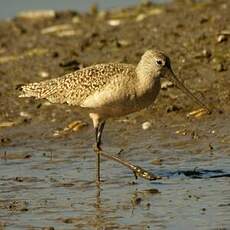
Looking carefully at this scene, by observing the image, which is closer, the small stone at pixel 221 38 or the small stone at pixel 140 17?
the small stone at pixel 221 38

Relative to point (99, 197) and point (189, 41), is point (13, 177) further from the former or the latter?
point (189, 41)

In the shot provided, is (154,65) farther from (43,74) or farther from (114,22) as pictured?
(114,22)

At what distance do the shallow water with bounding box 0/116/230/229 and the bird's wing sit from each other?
683 mm

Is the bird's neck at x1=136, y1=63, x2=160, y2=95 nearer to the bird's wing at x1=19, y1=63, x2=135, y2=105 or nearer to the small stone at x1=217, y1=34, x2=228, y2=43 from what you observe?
the bird's wing at x1=19, y1=63, x2=135, y2=105

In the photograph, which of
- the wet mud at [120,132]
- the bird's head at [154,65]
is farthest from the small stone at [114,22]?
the bird's head at [154,65]

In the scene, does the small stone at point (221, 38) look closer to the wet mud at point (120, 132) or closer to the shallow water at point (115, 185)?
the wet mud at point (120, 132)

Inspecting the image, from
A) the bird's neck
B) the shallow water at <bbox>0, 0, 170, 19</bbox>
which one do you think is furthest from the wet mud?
the shallow water at <bbox>0, 0, 170, 19</bbox>

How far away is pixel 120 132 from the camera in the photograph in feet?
41.5

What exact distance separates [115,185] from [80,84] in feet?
5.01

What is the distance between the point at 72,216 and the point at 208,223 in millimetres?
1298

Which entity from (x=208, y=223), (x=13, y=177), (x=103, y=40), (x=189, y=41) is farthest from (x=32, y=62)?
(x=208, y=223)

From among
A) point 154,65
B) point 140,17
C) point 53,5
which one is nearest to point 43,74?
point 140,17

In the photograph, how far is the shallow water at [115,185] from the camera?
9047 mm

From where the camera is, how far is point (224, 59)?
14148 millimetres
